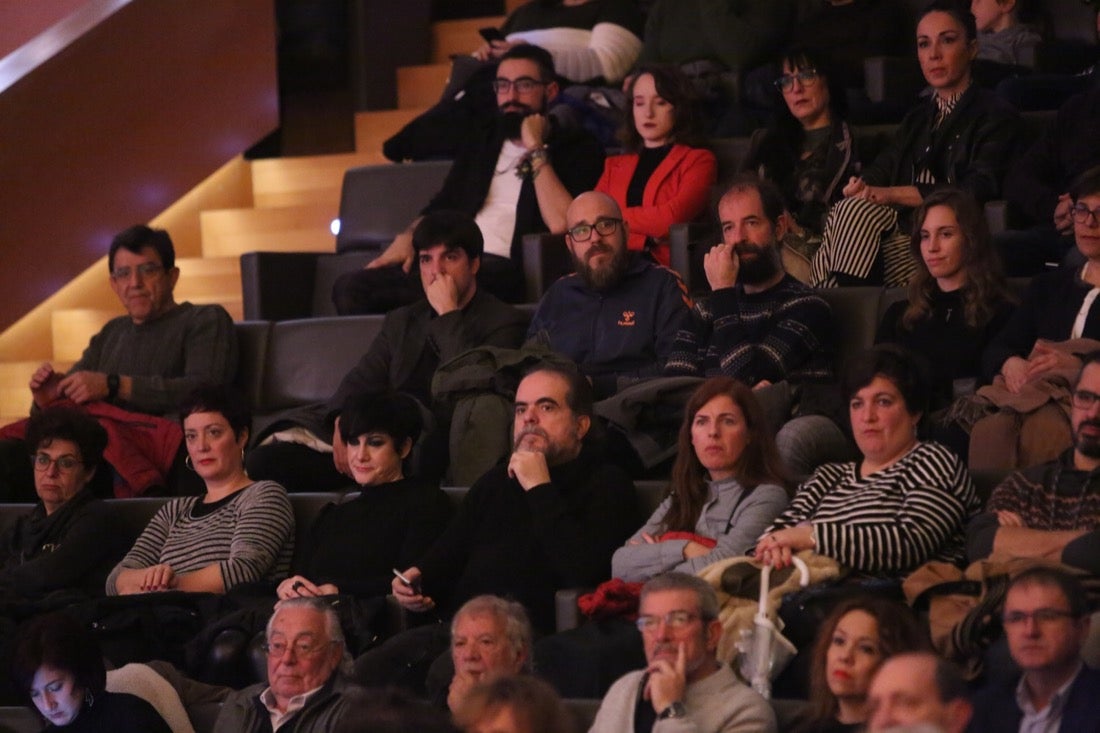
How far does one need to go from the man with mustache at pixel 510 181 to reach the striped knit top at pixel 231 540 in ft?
4.14

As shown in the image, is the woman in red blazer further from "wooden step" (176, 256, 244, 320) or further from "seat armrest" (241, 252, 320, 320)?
"wooden step" (176, 256, 244, 320)

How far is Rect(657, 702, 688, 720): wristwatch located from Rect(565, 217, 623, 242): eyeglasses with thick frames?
1.92 meters

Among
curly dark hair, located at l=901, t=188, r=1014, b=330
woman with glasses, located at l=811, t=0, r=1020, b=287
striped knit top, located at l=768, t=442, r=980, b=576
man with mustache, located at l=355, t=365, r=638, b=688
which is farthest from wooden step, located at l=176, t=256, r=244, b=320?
striped knit top, located at l=768, t=442, r=980, b=576

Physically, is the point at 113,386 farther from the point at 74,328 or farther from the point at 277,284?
the point at 74,328

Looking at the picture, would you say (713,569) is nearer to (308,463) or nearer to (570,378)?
(570,378)

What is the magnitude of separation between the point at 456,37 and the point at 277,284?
186 cm

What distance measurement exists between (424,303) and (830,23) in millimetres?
1809

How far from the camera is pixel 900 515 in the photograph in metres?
3.68

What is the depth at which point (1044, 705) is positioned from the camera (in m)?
3.14

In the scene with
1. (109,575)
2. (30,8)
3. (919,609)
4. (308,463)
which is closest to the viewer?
(919,609)

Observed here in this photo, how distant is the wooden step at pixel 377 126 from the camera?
7.37 metres

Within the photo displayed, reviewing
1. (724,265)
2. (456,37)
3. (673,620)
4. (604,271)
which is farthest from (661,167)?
(673,620)

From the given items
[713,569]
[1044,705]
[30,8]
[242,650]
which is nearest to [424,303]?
[242,650]

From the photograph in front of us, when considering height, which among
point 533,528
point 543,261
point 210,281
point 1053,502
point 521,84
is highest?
point 521,84
